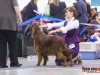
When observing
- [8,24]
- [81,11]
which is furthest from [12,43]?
[81,11]

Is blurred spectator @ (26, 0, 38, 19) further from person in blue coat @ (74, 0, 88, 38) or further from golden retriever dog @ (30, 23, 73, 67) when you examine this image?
golden retriever dog @ (30, 23, 73, 67)

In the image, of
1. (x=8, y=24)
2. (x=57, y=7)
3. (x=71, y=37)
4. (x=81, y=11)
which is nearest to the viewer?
(x=8, y=24)

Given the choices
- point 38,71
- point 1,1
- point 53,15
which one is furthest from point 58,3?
point 38,71

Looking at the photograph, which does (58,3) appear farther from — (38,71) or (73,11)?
(38,71)

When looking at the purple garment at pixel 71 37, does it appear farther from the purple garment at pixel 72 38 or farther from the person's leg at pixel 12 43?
the person's leg at pixel 12 43

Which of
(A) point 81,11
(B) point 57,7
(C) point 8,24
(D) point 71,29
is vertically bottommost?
(D) point 71,29

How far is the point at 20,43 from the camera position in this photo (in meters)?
10.4

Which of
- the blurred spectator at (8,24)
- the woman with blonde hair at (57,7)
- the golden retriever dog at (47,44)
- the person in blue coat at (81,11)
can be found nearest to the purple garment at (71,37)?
the golden retriever dog at (47,44)

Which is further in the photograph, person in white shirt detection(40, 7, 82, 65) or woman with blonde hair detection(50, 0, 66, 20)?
woman with blonde hair detection(50, 0, 66, 20)

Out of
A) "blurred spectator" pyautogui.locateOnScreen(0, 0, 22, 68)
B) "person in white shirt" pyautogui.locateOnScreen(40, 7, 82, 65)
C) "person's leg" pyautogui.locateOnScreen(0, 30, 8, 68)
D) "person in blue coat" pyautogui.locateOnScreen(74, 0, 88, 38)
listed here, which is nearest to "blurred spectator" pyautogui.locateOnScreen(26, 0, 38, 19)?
"person in blue coat" pyautogui.locateOnScreen(74, 0, 88, 38)

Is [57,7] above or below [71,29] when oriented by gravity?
above

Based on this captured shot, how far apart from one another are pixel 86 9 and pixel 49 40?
4341 mm

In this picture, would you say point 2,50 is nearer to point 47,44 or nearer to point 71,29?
point 47,44

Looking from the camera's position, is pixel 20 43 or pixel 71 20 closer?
pixel 71 20
